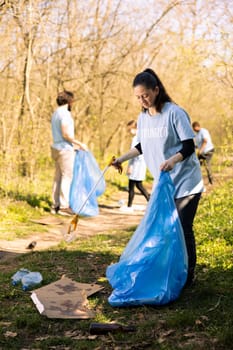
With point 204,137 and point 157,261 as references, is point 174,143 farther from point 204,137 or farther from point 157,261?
point 204,137

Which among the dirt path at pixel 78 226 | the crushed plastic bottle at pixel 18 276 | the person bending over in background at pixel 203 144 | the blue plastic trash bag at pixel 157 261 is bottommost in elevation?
the dirt path at pixel 78 226

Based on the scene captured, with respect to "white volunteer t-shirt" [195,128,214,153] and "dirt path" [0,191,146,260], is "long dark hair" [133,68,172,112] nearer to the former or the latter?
"dirt path" [0,191,146,260]

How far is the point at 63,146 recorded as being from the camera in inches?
356

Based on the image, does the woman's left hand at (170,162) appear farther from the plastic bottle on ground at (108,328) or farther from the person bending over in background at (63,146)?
the person bending over in background at (63,146)

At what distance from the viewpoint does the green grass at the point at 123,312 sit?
355cm

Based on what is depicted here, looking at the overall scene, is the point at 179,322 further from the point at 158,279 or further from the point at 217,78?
the point at 217,78

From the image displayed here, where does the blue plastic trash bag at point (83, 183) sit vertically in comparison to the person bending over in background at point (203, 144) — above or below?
below

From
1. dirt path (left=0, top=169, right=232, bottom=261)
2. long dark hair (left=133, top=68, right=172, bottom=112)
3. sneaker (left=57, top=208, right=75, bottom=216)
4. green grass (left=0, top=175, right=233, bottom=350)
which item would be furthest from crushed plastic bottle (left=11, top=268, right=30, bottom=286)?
sneaker (left=57, top=208, right=75, bottom=216)

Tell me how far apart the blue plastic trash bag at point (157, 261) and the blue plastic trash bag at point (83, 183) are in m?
4.68

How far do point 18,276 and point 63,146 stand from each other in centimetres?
423

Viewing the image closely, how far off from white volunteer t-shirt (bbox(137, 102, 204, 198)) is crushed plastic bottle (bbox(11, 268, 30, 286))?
156 cm

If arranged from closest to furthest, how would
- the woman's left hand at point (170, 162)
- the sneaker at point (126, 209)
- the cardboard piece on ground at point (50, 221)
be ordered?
the woman's left hand at point (170, 162) < the cardboard piece on ground at point (50, 221) < the sneaker at point (126, 209)

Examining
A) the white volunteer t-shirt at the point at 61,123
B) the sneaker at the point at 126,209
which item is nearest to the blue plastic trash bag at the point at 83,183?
the white volunteer t-shirt at the point at 61,123

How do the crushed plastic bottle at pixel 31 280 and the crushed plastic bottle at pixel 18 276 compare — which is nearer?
the crushed plastic bottle at pixel 31 280
